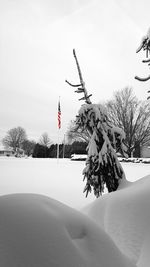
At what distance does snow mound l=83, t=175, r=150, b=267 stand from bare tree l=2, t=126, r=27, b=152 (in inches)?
3464

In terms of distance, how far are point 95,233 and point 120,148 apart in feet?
16.1

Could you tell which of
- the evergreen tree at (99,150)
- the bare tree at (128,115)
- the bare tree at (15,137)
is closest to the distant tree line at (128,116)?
the bare tree at (128,115)

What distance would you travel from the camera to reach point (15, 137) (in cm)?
9206

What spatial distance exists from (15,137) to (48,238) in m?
93.1

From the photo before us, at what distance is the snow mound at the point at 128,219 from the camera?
298 centimetres

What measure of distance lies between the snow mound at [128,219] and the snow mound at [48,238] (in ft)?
4.71

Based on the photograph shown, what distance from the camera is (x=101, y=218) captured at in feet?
12.5

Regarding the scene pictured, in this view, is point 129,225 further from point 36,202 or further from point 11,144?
point 11,144

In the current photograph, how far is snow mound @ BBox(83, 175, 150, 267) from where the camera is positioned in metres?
2.98

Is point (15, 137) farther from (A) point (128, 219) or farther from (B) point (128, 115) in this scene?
(A) point (128, 219)

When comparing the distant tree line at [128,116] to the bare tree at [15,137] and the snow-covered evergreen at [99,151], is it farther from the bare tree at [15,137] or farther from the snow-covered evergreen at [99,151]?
the bare tree at [15,137]

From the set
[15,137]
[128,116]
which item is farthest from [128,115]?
[15,137]

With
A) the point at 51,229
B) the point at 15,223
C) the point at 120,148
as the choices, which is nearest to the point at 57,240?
the point at 51,229

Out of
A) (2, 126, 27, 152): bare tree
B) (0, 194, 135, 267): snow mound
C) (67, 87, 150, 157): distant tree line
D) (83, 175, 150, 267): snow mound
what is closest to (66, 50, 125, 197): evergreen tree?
(83, 175, 150, 267): snow mound
